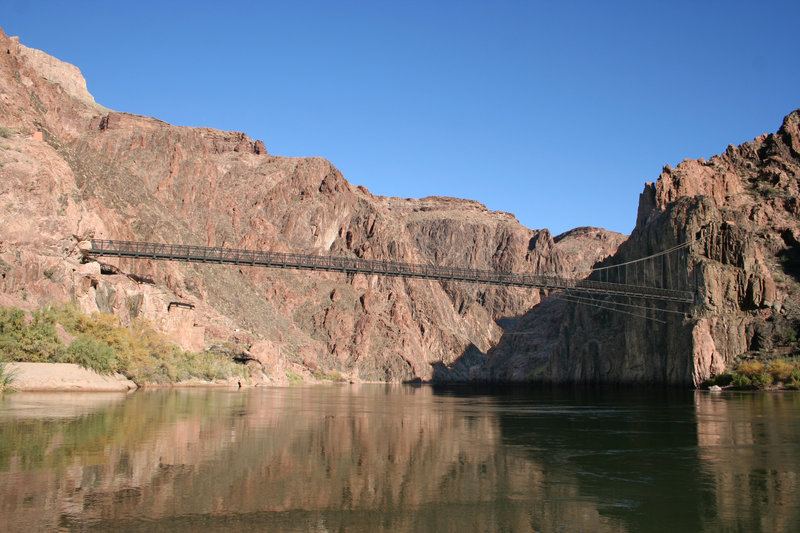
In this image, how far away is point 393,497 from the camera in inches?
410

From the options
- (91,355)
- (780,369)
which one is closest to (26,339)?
(91,355)

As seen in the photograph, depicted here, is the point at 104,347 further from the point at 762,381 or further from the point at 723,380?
the point at 723,380

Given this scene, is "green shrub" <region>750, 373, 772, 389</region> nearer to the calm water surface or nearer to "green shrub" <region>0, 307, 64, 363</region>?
the calm water surface

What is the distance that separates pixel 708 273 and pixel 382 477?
7115 cm

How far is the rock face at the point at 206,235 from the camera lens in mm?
50781

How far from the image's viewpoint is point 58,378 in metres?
35.7

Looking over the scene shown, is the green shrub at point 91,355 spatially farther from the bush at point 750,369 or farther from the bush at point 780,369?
the bush at point 750,369

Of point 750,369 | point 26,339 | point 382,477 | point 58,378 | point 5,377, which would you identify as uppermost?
point 26,339

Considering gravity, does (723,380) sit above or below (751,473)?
above

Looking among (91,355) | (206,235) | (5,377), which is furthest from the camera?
(206,235)

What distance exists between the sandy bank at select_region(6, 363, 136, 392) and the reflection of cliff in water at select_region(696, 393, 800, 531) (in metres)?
30.3

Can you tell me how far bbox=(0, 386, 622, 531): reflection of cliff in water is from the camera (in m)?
8.91

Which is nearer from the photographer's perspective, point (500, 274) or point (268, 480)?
point (268, 480)

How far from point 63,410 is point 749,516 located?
21.7 m
